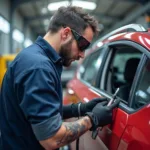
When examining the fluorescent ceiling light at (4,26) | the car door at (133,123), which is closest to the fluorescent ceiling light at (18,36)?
the fluorescent ceiling light at (4,26)

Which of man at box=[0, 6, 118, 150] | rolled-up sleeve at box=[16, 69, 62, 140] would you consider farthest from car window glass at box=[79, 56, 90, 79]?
rolled-up sleeve at box=[16, 69, 62, 140]

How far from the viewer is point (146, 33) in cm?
190

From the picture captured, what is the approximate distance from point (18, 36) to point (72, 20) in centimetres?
1583

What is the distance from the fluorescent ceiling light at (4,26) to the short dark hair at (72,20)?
1090 centimetres

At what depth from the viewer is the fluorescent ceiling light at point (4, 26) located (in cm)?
1216

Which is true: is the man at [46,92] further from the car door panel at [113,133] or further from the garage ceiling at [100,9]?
the garage ceiling at [100,9]

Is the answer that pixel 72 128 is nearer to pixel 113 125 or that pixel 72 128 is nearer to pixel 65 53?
pixel 113 125

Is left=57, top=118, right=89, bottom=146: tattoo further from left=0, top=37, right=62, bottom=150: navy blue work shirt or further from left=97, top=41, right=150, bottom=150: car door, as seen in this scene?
left=97, top=41, right=150, bottom=150: car door

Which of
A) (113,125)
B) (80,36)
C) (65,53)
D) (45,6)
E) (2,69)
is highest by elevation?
(45,6)

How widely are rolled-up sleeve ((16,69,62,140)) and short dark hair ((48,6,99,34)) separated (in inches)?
16.3

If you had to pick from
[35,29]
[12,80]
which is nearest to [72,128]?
[12,80]

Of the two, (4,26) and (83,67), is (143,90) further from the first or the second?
(4,26)

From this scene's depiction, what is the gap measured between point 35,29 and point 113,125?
71.9 feet

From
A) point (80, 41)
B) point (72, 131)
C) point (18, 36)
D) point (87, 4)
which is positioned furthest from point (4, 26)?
Answer: point (72, 131)
